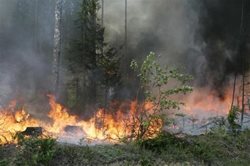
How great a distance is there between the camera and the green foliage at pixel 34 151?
14.3m

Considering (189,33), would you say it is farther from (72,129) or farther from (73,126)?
(72,129)

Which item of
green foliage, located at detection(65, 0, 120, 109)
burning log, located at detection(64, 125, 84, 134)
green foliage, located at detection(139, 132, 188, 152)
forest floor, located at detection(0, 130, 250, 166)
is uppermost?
green foliage, located at detection(65, 0, 120, 109)

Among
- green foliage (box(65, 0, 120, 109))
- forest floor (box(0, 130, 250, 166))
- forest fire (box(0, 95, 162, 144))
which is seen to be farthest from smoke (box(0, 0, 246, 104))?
forest floor (box(0, 130, 250, 166))

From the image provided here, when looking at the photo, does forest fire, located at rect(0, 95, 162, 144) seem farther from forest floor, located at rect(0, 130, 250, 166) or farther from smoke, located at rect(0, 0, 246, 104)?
smoke, located at rect(0, 0, 246, 104)

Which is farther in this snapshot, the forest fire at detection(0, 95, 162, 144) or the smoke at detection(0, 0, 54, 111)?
the smoke at detection(0, 0, 54, 111)

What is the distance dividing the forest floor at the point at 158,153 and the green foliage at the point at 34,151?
138 millimetres

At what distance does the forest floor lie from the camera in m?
15.2

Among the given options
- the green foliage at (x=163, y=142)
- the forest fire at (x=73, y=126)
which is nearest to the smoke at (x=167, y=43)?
the forest fire at (x=73, y=126)

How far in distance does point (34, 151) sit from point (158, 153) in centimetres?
508

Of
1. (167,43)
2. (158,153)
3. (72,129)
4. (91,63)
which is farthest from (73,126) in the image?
(167,43)

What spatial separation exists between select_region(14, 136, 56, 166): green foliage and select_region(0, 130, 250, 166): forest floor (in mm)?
138

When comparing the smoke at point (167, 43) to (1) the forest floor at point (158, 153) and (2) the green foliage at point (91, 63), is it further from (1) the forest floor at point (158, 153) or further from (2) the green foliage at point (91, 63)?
(1) the forest floor at point (158, 153)

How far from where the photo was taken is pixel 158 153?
55.0 ft

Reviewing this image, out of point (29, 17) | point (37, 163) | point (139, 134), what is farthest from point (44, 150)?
point (29, 17)
